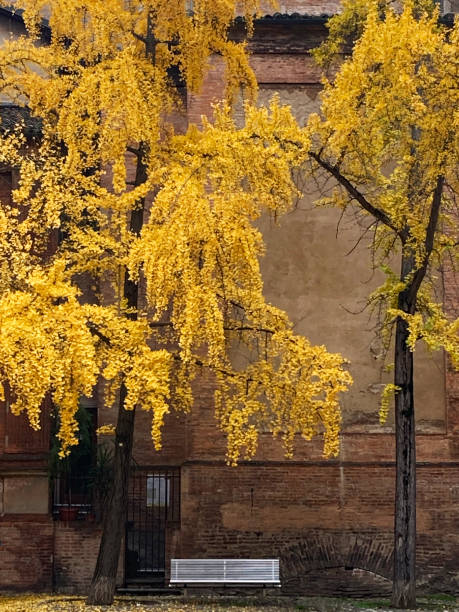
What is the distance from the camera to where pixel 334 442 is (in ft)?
41.9

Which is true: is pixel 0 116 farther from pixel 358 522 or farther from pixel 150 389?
pixel 358 522

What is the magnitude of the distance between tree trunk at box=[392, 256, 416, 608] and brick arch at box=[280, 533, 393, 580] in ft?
8.72

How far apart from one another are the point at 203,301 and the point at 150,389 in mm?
1242

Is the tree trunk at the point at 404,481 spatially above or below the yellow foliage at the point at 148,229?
below

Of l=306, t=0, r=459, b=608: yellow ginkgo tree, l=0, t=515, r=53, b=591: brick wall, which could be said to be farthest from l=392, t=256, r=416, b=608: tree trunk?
l=0, t=515, r=53, b=591: brick wall

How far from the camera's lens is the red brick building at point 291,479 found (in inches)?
634

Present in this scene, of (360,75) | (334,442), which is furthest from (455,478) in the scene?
(360,75)

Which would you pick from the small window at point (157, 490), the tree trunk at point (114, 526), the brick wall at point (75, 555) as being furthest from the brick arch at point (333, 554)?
the tree trunk at point (114, 526)

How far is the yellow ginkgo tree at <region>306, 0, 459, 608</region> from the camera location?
12109 millimetres

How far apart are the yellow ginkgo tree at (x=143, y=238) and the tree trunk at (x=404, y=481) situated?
92 centimetres

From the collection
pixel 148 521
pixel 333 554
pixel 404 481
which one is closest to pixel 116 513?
pixel 148 521

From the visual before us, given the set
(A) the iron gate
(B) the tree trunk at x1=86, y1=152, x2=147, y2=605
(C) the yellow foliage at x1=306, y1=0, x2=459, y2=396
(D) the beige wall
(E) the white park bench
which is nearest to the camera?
(C) the yellow foliage at x1=306, y1=0, x2=459, y2=396

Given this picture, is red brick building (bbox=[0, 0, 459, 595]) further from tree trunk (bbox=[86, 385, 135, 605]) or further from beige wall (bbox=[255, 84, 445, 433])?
tree trunk (bbox=[86, 385, 135, 605])

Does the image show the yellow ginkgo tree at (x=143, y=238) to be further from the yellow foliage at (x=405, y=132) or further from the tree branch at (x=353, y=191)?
the yellow foliage at (x=405, y=132)
